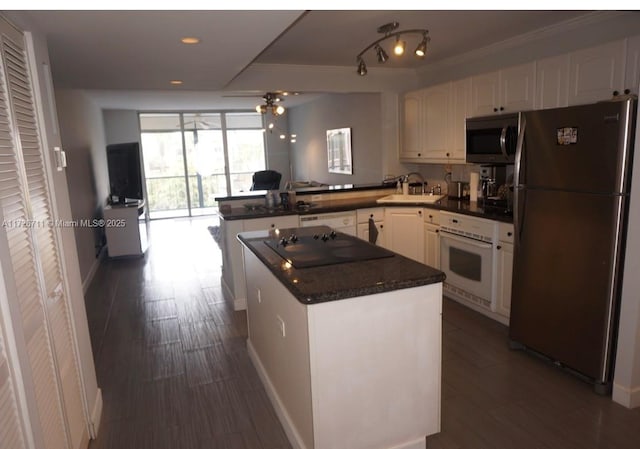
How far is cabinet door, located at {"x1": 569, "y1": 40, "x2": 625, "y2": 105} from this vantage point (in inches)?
119

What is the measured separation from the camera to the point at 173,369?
3188mm

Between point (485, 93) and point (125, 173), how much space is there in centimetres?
554

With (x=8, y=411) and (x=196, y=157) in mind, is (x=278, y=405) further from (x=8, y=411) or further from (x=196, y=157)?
(x=196, y=157)

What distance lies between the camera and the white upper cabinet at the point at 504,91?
146 inches

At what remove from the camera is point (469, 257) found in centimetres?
397

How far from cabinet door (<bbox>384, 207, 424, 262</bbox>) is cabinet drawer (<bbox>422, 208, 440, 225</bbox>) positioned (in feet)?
0.22

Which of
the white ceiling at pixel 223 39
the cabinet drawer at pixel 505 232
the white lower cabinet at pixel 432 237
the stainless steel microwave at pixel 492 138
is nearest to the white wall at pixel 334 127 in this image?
the white ceiling at pixel 223 39

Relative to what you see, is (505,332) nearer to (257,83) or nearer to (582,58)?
(582,58)

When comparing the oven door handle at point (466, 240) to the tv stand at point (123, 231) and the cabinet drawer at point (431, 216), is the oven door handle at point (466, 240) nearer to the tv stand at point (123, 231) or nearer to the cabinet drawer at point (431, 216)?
the cabinet drawer at point (431, 216)

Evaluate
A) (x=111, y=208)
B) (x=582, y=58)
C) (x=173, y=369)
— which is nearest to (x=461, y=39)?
(x=582, y=58)

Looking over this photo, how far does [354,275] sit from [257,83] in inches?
141

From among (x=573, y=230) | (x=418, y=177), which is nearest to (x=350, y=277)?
(x=573, y=230)

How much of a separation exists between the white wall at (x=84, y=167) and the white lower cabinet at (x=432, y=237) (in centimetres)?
399

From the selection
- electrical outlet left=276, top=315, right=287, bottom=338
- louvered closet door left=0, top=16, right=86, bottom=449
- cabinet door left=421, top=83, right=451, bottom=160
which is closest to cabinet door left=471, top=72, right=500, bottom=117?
cabinet door left=421, top=83, right=451, bottom=160
